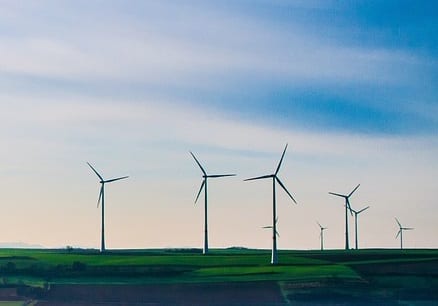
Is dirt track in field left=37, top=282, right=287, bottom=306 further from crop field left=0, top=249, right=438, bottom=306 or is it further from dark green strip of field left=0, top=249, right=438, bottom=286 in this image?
dark green strip of field left=0, top=249, right=438, bottom=286

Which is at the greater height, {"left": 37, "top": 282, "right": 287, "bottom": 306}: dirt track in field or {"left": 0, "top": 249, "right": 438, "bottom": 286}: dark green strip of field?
{"left": 0, "top": 249, "right": 438, "bottom": 286}: dark green strip of field

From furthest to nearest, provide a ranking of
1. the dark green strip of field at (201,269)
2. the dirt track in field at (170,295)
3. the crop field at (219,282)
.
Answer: the dark green strip of field at (201,269)
the crop field at (219,282)
the dirt track in field at (170,295)

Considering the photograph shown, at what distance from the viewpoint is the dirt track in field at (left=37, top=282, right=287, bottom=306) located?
229 ft

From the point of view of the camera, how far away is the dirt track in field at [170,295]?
229ft

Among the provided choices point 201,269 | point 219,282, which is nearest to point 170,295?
point 219,282

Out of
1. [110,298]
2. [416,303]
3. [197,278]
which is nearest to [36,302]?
[110,298]

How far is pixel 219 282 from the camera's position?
79.3 meters

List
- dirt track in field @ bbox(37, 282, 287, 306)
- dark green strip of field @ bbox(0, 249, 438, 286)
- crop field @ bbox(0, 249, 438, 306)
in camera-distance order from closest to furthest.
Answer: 1. dirt track in field @ bbox(37, 282, 287, 306)
2. crop field @ bbox(0, 249, 438, 306)
3. dark green strip of field @ bbox(0, 249, 438, 286)

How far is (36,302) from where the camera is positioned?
72250 millimetres

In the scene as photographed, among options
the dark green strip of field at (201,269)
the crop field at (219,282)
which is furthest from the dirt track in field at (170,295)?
the dark green strip of field at (201,269)

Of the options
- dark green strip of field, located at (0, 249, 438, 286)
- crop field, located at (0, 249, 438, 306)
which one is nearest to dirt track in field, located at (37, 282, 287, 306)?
crop field, located at (0, 249, 438, 306)

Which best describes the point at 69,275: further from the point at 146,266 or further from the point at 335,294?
the point at 335,294

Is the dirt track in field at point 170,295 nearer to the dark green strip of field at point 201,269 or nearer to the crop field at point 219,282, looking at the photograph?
the crop field at point 219,282

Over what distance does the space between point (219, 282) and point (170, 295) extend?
6723 mm
